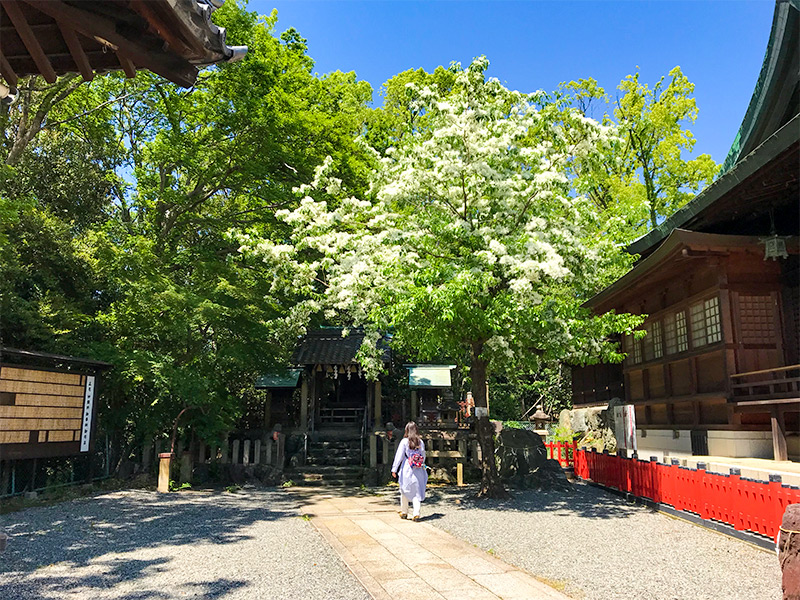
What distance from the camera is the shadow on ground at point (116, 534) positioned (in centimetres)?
593

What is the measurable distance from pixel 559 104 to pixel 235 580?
1074 cm

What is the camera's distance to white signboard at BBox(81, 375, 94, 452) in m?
11.7

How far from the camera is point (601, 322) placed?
1146 centimetres

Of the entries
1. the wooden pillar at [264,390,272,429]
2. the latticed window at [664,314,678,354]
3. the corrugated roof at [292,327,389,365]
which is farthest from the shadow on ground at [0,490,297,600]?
the latticed window at [664,314,678,354]

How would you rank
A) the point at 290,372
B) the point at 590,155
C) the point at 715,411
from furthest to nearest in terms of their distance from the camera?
the point at 290,372
the point at 715,411
the point at 590,155

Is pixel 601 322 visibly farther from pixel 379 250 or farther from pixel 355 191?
pixel 355 191

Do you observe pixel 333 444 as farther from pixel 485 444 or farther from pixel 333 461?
pixel 485 444

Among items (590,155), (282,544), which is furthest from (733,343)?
(282,544)

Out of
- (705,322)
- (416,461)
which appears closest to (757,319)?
(705,322)

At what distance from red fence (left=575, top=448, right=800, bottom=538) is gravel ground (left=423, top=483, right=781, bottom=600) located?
322 mm

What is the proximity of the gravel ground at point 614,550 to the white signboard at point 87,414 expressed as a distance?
7.22 metres

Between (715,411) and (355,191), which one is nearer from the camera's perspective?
(715,411)

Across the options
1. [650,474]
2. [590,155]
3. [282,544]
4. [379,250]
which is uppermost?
[590,155]

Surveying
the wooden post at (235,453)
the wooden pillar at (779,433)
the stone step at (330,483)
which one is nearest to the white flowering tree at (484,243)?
the wooden pillar at (779,433)
